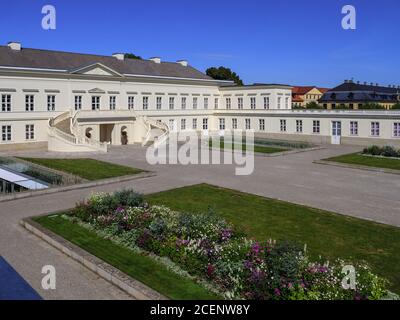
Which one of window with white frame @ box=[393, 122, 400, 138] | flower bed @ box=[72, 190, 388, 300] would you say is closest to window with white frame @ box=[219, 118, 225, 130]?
window with white frame @ box=[393, 122, 400, 138]

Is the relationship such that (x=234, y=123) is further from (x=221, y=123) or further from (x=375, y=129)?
(x=375, y=129)

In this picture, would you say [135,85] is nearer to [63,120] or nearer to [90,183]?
[63,120]

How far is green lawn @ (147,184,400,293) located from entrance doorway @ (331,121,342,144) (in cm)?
2868

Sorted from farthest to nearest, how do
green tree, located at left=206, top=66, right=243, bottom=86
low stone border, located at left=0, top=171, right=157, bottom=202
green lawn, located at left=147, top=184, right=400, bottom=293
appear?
green tree, located at left=206, top=66, right=243, bottom=86 < low stone border, located at left=0, top=171, right=157, bottom=202 < green lawn, located at left=147, top=184, right=400, bottom=293

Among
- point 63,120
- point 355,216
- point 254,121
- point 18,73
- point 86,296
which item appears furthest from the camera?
point 254,121

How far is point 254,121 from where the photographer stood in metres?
55.3

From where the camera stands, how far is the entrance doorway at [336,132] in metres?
46.7

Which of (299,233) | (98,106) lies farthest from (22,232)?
(98,106)

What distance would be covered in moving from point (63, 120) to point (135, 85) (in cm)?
1117

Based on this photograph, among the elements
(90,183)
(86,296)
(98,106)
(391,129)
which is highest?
(98,106)

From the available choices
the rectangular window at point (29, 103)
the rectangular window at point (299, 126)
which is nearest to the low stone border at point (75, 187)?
the rectangular window at point (29, 103)

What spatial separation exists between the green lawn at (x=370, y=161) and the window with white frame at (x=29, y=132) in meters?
28.7

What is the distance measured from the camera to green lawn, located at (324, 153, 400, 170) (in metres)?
30.3

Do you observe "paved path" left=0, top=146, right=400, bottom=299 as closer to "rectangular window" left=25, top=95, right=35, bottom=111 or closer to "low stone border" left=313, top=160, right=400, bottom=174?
"low stone border" left=313, top=160, right=400, bottom=174
